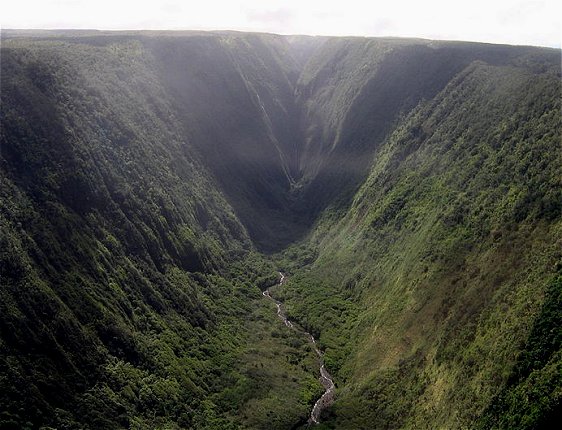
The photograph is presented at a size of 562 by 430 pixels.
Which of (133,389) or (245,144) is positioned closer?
(133,389)

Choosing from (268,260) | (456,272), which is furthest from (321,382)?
(268,260)

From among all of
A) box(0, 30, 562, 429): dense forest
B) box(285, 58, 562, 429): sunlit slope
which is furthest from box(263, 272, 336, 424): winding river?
box(285, 58, 562, 429): sunlit slope

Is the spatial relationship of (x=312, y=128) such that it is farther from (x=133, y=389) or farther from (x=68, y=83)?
(x=133, y=389)

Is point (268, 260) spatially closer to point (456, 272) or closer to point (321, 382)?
point (321, 382)

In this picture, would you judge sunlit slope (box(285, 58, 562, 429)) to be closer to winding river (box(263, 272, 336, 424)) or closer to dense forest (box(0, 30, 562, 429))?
dense forest (box(0, 30, 562, 429))

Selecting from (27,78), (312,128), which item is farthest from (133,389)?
(312,128)

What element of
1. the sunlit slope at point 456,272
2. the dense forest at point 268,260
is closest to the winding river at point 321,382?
the dense forest at point 268,260
